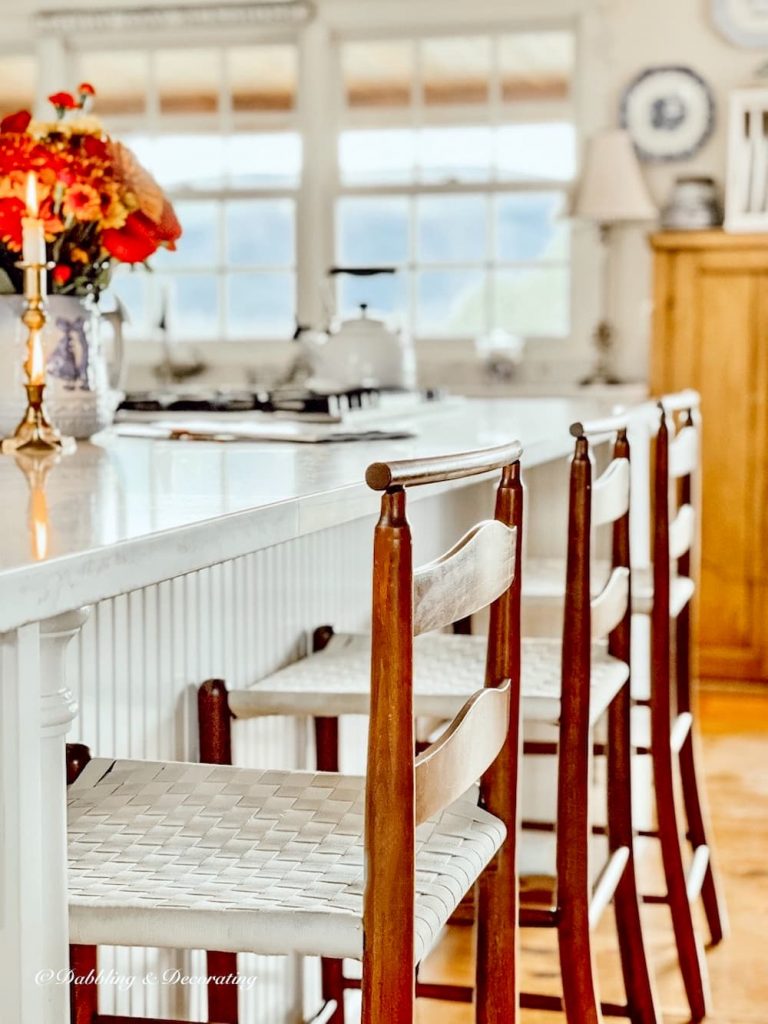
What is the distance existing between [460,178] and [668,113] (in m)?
0.84

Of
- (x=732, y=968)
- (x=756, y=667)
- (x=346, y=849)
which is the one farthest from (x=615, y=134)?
(x=346, y=849)

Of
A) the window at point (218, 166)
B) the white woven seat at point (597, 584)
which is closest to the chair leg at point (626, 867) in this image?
the white woven seat at point (597, 584)

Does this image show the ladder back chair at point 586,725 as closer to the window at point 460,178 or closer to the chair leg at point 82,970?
the chair leg at point 82,970

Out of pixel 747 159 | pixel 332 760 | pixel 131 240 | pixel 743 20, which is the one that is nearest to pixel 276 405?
pixel 131 240

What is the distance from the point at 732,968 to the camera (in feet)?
9.00

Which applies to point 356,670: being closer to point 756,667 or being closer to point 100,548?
point 100,548

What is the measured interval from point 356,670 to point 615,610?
0.39m

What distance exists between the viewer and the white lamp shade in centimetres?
519

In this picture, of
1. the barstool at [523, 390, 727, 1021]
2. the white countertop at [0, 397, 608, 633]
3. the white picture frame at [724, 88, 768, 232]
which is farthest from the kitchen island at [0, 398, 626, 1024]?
the white picture frame at [724, 88, 768, 232]

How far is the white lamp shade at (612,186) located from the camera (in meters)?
5.19

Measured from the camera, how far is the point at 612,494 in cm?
200

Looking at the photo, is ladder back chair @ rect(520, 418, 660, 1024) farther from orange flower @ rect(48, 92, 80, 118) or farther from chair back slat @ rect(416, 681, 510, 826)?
orange flower @ rect(48, 92, 80, 118)

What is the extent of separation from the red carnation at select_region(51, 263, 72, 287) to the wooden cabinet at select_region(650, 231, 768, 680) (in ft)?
10.8

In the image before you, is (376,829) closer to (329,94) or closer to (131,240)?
(131,240)
